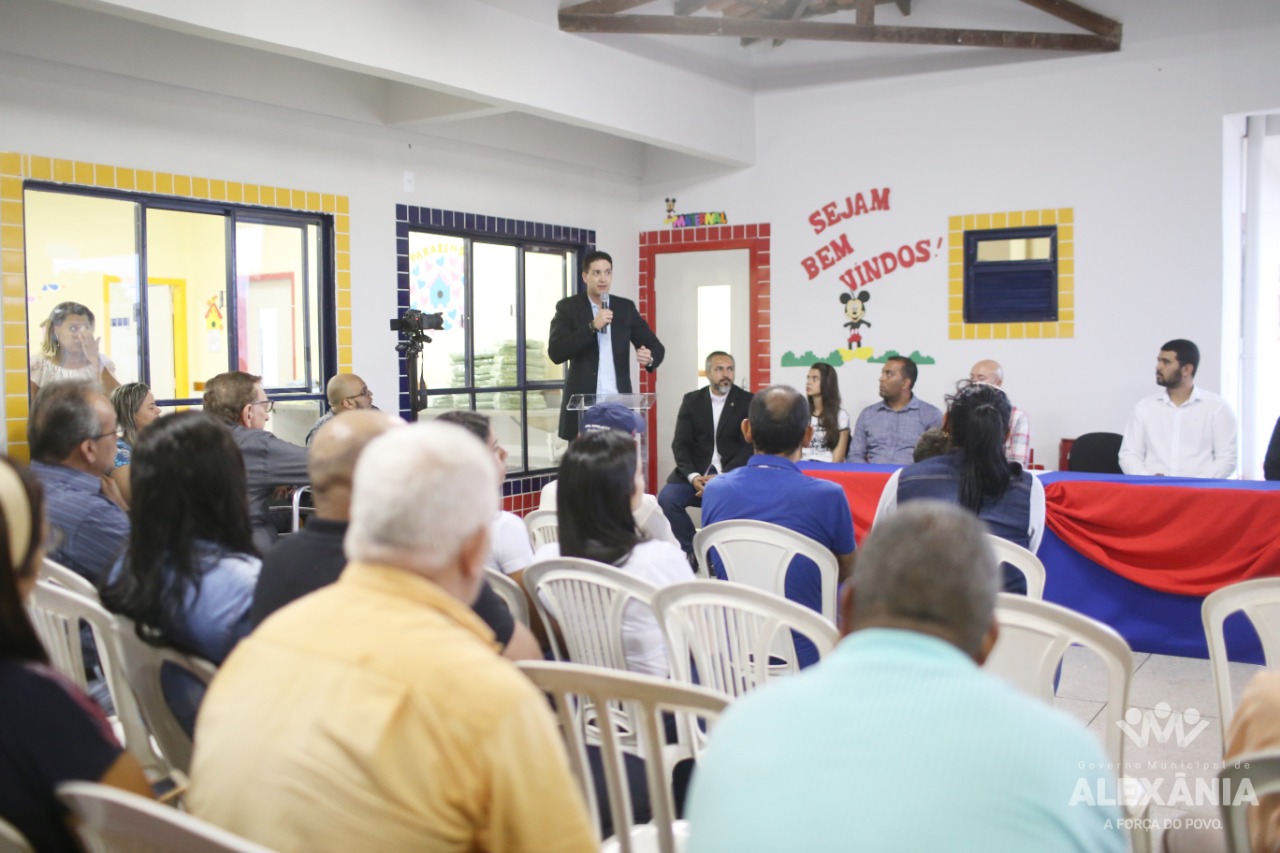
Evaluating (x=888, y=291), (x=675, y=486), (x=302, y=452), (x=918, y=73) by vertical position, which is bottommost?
(x=675, y=486)

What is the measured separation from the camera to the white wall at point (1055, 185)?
6305 millimetres

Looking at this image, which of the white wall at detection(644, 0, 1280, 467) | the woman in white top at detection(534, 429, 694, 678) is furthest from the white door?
the woman in white top at detection(534, 429, 694, 678)

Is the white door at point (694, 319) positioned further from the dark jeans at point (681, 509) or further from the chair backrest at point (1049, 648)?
the chair backrest at point (1049, 648)

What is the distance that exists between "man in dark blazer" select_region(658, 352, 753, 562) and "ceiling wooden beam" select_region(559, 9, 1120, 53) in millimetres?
1958

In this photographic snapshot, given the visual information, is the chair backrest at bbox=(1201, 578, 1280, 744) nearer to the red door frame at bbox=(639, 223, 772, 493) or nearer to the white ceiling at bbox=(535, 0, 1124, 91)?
the white ceiling at bbox=(535, 0, 1124, 91)

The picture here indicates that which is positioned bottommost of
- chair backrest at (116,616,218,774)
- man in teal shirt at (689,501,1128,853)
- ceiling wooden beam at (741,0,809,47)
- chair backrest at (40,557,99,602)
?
chair backrest at (116,616,218,774)

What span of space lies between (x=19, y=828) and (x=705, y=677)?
1.29 meters

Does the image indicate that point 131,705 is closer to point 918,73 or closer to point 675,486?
point 675,486

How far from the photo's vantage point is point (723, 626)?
220 centimetres

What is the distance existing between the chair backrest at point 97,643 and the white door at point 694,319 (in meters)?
6.09

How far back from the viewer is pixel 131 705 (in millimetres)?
2090

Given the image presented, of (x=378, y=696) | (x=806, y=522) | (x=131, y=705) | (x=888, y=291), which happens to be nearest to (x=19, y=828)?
(x=378, y=696)

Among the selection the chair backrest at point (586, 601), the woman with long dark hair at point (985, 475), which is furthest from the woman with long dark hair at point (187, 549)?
the woman with long dark hair at point (985, 475)

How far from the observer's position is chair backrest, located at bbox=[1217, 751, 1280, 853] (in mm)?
1252
